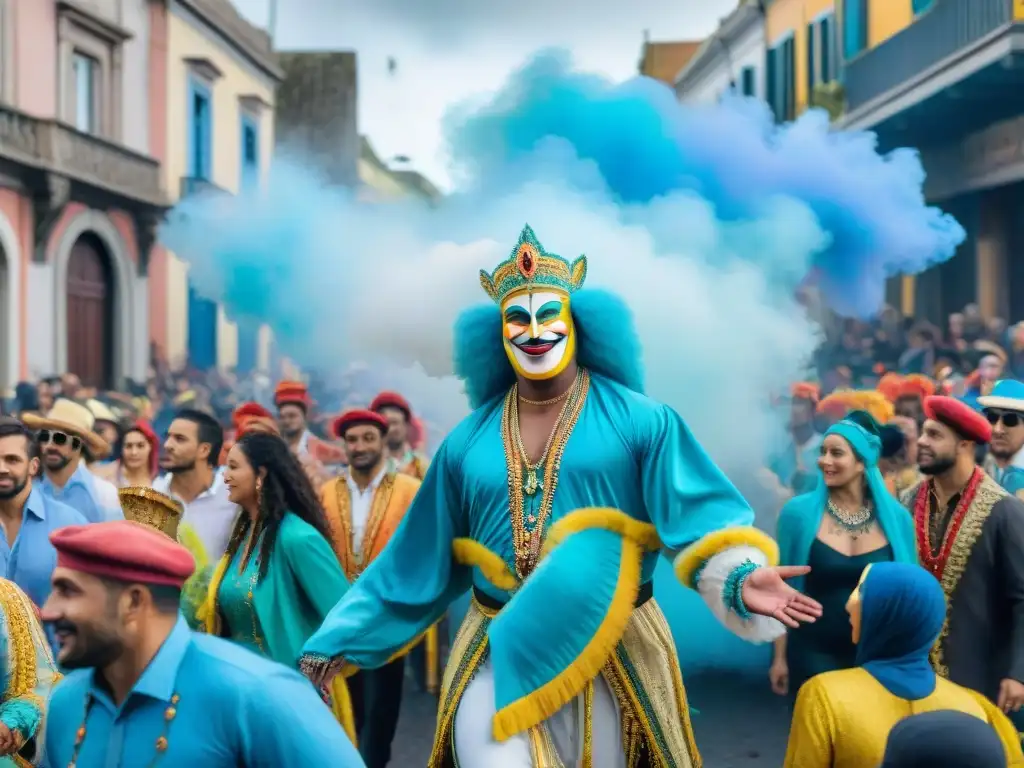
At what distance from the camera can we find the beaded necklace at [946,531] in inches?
200

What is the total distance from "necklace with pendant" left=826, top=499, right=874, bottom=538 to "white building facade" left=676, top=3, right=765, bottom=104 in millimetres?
19391

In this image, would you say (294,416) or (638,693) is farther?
(294,416)

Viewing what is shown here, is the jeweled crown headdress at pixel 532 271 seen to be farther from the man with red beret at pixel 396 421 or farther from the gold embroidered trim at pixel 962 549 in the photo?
the man with red beret at pixel 396 421

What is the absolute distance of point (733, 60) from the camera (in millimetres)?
26641

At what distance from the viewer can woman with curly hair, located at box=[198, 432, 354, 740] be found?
16.8ft

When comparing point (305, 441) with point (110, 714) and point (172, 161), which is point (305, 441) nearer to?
point (110, 714)

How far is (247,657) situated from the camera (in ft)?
8.25

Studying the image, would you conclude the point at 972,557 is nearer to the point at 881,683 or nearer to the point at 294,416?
the point at 881,683

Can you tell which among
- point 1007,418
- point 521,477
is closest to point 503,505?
point 521,477

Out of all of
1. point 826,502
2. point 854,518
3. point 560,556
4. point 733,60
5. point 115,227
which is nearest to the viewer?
point 560,556

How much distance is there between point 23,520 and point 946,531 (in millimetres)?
3311

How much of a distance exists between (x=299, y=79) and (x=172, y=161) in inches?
433

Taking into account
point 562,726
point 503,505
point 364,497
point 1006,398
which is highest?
point 1006,398

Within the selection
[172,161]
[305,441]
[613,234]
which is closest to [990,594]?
[305,441]
